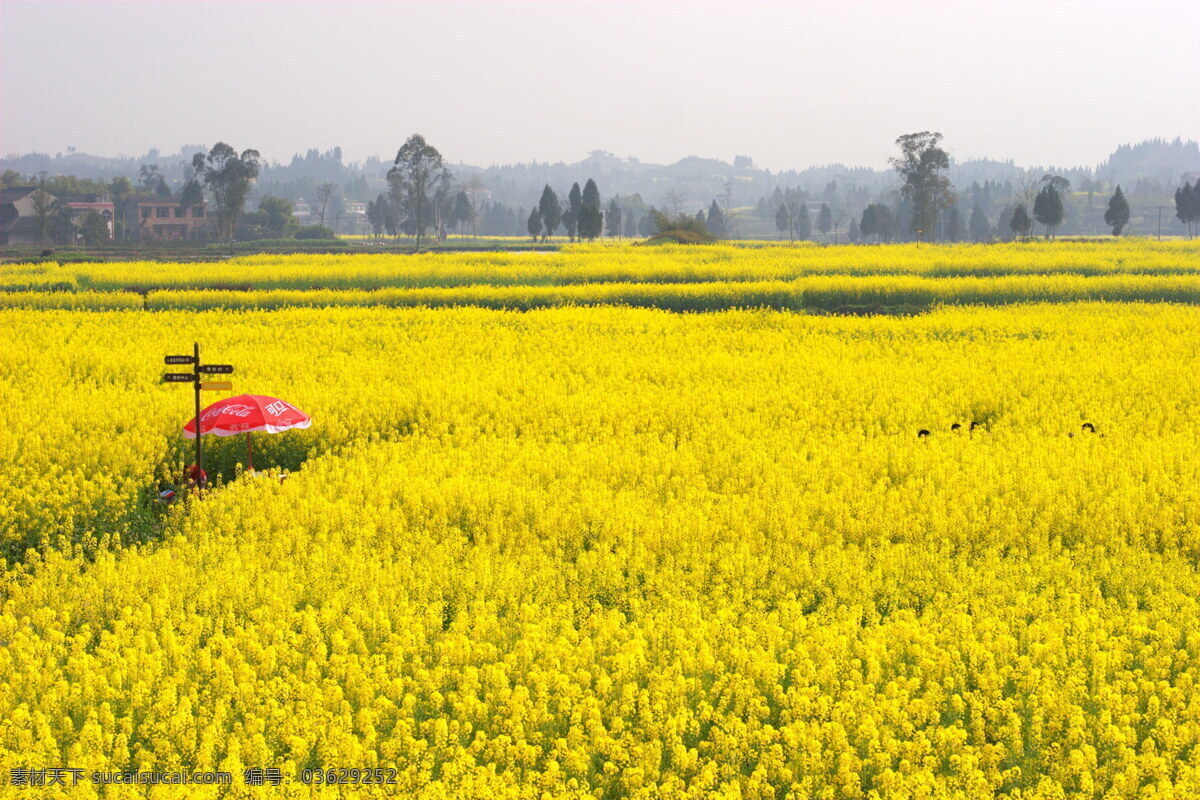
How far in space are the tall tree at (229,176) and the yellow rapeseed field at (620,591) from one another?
243 feet

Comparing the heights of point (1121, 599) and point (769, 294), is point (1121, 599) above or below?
below

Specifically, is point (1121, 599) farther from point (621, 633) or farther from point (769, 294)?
point (769, 294)

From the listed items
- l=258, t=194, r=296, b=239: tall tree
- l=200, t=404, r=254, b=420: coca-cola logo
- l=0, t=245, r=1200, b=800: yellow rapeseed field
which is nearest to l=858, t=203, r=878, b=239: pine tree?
l=258, t=194, r=296, b=239: tall tree

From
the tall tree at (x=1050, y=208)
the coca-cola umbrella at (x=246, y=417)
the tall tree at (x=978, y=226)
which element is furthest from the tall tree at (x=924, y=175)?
the coca-cola umbrella at (x=246, y=417)

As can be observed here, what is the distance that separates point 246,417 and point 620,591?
552cm

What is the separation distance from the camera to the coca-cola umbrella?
1178 cm

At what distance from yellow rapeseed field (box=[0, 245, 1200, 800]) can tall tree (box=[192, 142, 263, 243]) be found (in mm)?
74115

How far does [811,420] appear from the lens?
579 inches

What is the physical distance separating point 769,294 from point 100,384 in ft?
69.6

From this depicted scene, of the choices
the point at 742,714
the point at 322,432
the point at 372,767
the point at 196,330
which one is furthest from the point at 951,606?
the point at 196,330

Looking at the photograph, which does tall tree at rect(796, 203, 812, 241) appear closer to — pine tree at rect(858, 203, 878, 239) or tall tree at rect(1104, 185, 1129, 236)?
pine tree at rect(858, 203, 878, 239)

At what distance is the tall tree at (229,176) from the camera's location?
86.8 m

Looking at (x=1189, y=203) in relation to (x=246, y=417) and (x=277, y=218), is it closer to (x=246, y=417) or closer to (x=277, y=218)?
(x=277, y=218)

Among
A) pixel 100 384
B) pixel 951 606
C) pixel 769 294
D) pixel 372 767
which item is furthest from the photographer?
pixel 769 294
